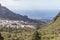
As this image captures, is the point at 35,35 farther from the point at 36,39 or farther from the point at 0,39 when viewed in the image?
the point at 0,39

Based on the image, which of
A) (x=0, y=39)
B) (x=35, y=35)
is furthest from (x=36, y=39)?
(x=0, y=39)

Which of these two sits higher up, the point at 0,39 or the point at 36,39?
the point at 0,39

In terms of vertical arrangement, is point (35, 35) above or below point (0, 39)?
below

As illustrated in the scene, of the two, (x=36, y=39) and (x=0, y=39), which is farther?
(x=36, y=39)

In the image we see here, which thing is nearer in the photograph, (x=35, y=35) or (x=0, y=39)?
(x=0, y=39)
